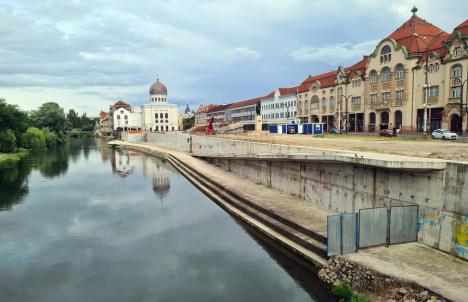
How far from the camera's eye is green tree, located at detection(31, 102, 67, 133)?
11538cm

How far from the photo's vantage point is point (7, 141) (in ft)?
229

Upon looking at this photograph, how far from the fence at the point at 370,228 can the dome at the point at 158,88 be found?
144 metres

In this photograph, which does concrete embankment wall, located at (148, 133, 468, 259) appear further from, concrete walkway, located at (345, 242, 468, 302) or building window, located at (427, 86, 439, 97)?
building window, located at (427, 86, 439, 97)

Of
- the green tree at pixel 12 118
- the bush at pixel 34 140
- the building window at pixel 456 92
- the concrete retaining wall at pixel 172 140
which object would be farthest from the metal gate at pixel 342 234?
the bush at pixel 34 140

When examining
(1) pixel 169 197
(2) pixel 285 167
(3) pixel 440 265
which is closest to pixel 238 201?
(2) pixel 285 167

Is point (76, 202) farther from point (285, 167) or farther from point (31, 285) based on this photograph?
point (285, 167)

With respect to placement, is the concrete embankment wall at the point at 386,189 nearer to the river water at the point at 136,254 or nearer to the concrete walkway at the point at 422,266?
the concrete walkway at the point at 422,266

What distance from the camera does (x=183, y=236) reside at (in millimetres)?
21891

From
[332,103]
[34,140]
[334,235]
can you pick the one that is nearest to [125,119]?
[34,140]

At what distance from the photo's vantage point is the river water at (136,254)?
14625 mm

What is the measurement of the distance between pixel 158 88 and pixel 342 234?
475ft

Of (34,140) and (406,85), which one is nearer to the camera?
(406,85)

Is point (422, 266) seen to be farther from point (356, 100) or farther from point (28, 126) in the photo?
point (28, 126)

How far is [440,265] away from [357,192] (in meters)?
6.56
